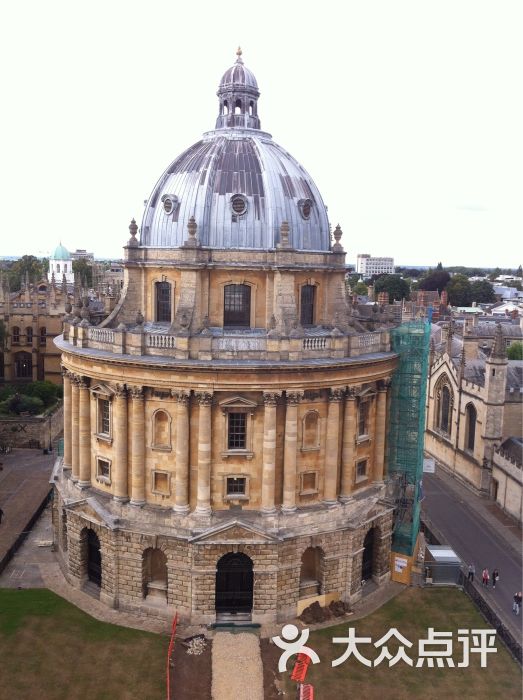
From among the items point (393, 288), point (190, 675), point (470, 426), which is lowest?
point (190, 675)

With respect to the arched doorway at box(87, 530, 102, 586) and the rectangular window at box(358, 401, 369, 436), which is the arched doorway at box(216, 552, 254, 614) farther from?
the rectangular window at box(358, 401, 369, 436)

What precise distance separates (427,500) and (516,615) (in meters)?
17.2

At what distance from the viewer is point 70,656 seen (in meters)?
32.6

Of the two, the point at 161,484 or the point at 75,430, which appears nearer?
the point at 161,484

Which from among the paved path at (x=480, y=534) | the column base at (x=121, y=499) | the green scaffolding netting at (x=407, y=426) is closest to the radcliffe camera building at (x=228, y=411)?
the column base at (x=121, y=499)

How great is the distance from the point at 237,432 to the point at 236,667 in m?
11.7

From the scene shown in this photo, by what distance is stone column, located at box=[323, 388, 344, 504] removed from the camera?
120 ft

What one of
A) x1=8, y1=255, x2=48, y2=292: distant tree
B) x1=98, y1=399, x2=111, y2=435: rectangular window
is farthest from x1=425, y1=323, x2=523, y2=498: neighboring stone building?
x1=8, y1=255, x2=48, y2=292: distant tree

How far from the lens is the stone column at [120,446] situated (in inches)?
1426

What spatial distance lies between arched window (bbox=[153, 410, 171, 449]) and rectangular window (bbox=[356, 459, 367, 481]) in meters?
11.7

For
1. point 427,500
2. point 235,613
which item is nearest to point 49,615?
point 235,613

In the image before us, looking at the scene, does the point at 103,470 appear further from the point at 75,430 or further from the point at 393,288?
the point at 393,288

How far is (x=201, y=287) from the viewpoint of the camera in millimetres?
37406

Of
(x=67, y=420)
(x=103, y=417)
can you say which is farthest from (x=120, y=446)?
(x=67, y=420)
